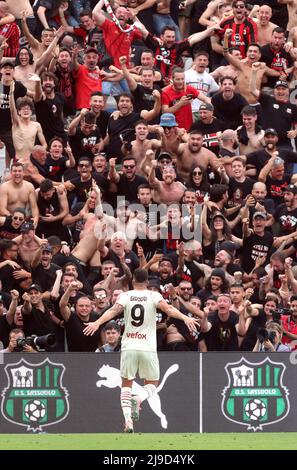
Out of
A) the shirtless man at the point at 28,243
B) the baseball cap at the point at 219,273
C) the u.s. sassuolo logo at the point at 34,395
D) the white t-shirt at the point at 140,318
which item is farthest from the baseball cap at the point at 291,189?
the white t-shirt at the point at 140,318

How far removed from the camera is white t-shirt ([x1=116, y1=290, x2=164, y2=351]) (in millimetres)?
16844

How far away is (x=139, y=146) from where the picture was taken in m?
22.5

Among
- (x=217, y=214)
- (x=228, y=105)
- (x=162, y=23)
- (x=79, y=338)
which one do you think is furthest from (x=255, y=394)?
(x=162, y=23)

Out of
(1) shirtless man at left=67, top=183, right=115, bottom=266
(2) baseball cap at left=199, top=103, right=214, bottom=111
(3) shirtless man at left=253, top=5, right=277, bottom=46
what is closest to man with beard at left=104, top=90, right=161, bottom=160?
(2) baseball cap at left=199, top=103, right=214, bottom=111

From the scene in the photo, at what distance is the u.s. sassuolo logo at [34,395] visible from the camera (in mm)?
18312

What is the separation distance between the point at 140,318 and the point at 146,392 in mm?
848

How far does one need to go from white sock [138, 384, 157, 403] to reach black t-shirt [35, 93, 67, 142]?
22.3 feet

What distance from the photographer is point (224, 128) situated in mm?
23500

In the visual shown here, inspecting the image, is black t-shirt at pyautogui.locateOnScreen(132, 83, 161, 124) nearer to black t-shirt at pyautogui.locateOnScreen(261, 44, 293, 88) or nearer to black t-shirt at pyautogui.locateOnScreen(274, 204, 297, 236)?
black t-shirt at pyautogui.locateOnScreen(261, 44, 293, 88)

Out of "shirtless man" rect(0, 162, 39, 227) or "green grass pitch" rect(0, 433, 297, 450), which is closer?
"green grass pitch" rect(0, 433, 297, 450)

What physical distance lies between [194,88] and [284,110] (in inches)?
59.3

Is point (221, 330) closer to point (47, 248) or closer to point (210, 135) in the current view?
point (47, 248)

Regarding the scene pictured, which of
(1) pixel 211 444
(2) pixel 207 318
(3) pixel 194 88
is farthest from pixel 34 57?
(1) pixel 211 444

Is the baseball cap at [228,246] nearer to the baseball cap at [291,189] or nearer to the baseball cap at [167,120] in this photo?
the baseball cap at [291,189]
